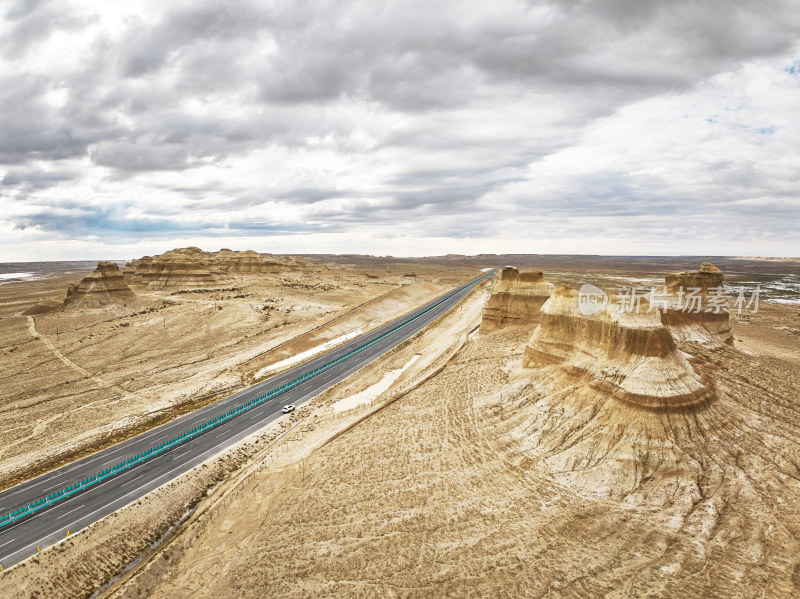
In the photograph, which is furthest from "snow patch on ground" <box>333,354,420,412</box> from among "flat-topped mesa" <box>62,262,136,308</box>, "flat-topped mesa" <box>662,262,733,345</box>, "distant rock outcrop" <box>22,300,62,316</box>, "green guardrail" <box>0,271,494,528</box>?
"distant rock outcrop" <box>22,300,62,316</box>

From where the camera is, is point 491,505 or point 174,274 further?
point 174,274

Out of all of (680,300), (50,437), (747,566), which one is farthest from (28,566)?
(680,300)

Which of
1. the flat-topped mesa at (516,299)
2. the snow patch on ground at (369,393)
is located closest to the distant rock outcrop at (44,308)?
the snow patch on ground at (369,393)

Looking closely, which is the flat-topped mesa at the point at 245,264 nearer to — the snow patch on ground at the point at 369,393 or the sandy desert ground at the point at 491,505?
the snow patch on ground at the point at 369,393

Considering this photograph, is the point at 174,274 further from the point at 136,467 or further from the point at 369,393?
the point at 369,393

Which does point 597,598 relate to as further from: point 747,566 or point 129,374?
point 129,374

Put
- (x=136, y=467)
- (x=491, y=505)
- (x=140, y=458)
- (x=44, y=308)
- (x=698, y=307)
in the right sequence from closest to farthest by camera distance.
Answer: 1. (x=491, y=505)
2. (x=136, y=467)
3. (x=140, y=458)
4. (x=698, y=307)
5. (x=44, y=308)

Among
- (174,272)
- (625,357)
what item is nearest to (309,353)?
(625,357)
